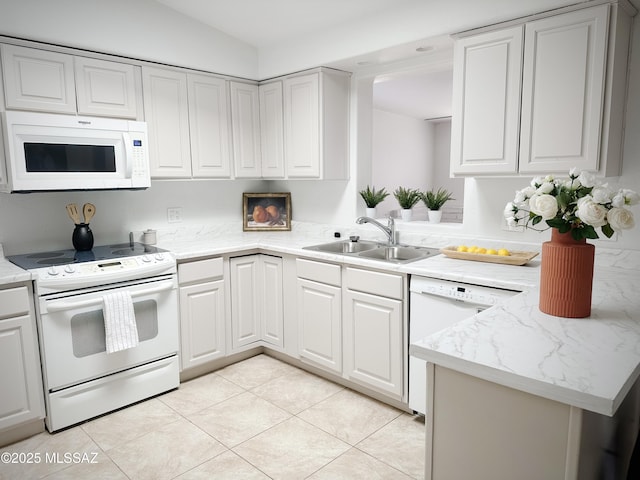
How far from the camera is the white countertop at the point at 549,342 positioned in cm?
107

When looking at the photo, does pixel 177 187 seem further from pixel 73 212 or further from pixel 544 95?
pixel 544 95

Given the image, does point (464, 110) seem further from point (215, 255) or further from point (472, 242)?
point (215, 255)

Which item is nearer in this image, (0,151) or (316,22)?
(0,151)

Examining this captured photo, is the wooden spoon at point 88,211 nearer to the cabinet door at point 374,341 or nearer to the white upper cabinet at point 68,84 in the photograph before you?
the white upper cabinet at point 68,84

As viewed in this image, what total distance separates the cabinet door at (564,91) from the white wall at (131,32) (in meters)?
2.21

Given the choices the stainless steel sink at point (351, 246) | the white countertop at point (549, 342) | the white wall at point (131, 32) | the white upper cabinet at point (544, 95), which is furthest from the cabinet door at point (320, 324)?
the white wall at point (131, 32)

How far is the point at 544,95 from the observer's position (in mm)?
2221

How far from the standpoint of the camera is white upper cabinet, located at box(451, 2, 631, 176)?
208cm

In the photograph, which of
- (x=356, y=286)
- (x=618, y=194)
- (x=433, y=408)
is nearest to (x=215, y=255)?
(x=356, y=286)

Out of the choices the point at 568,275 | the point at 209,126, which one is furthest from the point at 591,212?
the point at 209,126

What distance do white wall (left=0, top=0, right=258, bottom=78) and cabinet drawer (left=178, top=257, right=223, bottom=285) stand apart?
1.42 metres

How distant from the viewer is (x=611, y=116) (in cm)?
210

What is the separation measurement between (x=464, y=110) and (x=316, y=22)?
1.31 m

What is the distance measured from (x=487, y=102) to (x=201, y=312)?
2.23 metres
